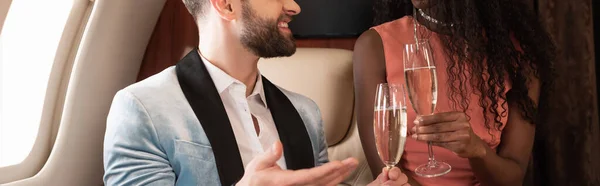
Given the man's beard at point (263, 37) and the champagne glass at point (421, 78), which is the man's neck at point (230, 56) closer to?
the man's beard at point (263, 37)

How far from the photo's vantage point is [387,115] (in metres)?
1.05

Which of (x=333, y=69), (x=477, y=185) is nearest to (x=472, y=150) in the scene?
(x=477, y=185)

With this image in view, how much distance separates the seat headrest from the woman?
145 millimetres

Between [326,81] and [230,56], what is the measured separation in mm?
507

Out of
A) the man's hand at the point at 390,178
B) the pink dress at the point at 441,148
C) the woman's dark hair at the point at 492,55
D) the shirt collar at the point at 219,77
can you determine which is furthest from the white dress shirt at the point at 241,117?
the woman's dark hair at the point at 492,55

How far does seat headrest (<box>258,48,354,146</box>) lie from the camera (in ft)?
5.80

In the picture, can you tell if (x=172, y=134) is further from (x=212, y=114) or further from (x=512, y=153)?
(x=512, y=153)

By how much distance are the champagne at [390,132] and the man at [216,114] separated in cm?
5

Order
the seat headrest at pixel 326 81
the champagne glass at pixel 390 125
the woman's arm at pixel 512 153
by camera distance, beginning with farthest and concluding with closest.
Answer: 1. the seat headrest at pixel 326 81
2. the woman's arm at pixel 512 153
3. the champagne glass at pixel 390 125

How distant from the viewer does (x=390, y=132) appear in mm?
1042

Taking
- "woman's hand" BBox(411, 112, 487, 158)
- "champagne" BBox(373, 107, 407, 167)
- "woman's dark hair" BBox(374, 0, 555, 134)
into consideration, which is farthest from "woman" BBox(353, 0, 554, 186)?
"champagne" BBox(373, 107, 407, 167)

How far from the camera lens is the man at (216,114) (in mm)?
1150

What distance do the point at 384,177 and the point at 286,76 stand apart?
2.52 ft

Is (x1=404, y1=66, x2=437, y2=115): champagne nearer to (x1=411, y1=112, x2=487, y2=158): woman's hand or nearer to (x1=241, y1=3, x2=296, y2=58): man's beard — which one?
(x1=411, y1=112, x2=487, y2=158): woman's hand
